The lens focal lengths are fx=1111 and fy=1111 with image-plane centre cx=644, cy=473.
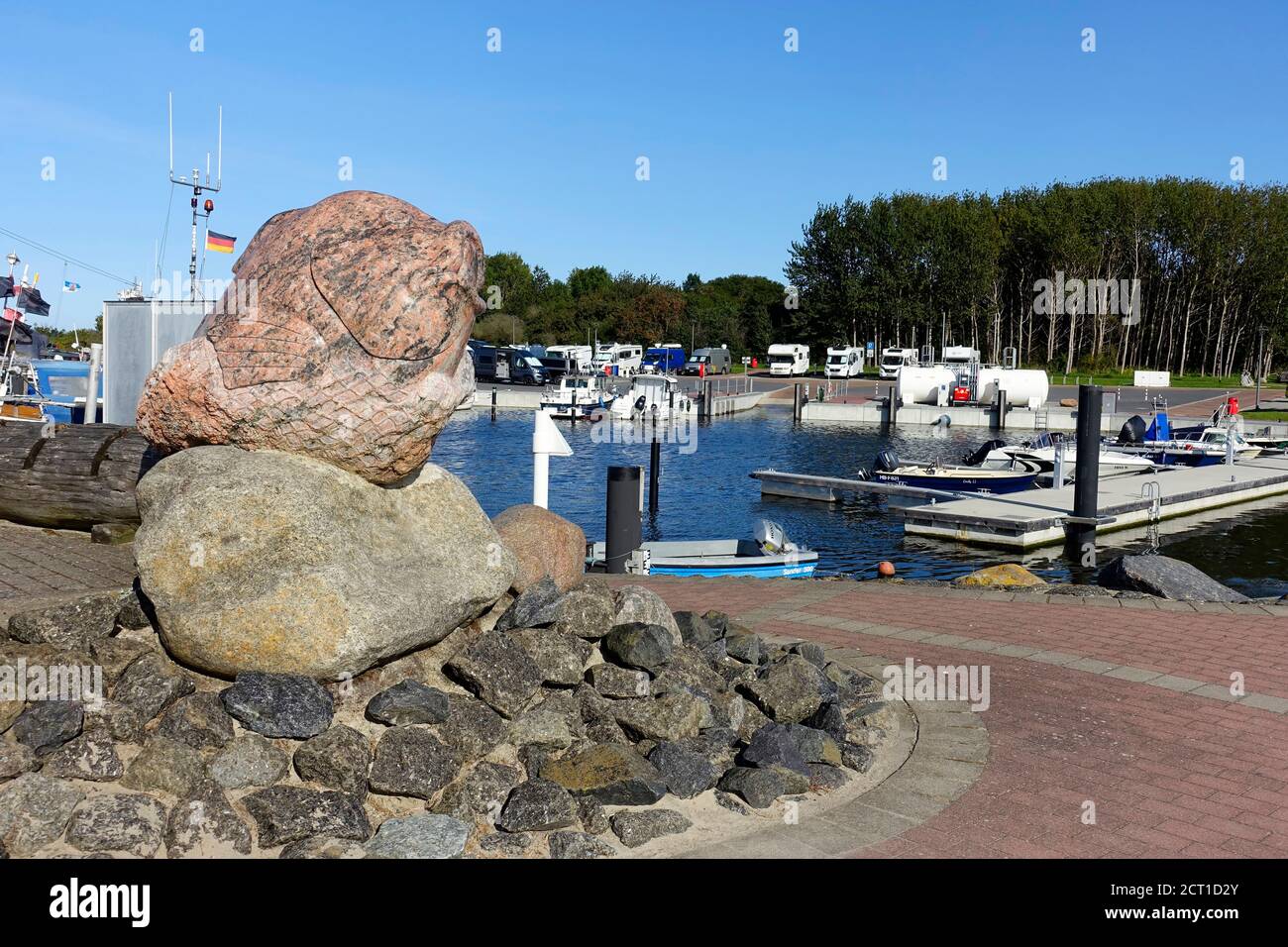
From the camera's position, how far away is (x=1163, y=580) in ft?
40.1

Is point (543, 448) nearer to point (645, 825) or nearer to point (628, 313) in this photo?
point (645, 825)

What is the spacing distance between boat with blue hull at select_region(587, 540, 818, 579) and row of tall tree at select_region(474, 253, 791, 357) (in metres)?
74.8

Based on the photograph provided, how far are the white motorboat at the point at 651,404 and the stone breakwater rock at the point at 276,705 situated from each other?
4683 cm

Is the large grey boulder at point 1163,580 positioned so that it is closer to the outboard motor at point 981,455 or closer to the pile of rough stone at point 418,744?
the pile of rough stone at point 418,744

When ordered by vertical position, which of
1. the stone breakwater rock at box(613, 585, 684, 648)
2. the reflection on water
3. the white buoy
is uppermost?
the white buoy

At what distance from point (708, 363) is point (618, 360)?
23.9ft

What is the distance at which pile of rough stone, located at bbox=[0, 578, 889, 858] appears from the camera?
4.81m

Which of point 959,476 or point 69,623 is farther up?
point 69,623

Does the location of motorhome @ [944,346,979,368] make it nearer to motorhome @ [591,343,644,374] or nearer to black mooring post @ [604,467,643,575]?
motorhome @ [591,343,644,374]

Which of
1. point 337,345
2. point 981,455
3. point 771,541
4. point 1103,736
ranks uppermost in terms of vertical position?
point 337,345

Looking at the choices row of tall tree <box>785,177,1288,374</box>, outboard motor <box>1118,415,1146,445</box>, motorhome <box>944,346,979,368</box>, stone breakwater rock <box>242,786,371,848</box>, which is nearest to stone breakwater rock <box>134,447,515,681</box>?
stone breakwater rock <box>242,786,371,848</box>

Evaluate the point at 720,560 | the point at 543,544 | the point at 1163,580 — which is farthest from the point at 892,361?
the point at 543,544
